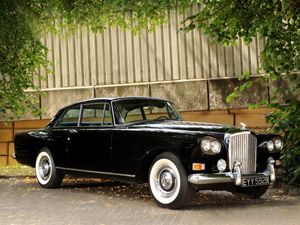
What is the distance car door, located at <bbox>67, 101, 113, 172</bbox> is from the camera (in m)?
7.29

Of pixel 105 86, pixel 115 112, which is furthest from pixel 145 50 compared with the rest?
pixel 115 112

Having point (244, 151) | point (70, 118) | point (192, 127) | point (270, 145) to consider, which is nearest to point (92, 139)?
point (70, 118)

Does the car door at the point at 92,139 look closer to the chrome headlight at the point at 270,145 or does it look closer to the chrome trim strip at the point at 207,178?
the chrome trim strip at the point at 207,178

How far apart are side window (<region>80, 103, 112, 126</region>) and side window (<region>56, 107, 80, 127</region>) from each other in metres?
0.20

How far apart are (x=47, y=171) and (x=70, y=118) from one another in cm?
109

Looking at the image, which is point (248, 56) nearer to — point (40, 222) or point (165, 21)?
point (165, 21)

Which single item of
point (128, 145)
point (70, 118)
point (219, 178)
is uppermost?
point (70, 118)

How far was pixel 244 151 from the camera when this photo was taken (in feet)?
21.0

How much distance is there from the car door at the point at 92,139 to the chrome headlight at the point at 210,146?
177 cm

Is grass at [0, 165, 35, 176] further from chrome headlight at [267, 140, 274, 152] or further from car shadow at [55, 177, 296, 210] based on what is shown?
chrome headlight at [267, 140, 274, 152]

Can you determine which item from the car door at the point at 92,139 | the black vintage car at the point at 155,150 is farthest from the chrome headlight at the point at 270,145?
the car door at the point at 92,139

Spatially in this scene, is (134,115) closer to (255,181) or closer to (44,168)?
(255,181)

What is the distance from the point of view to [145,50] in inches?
466

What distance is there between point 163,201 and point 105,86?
6.08 m
